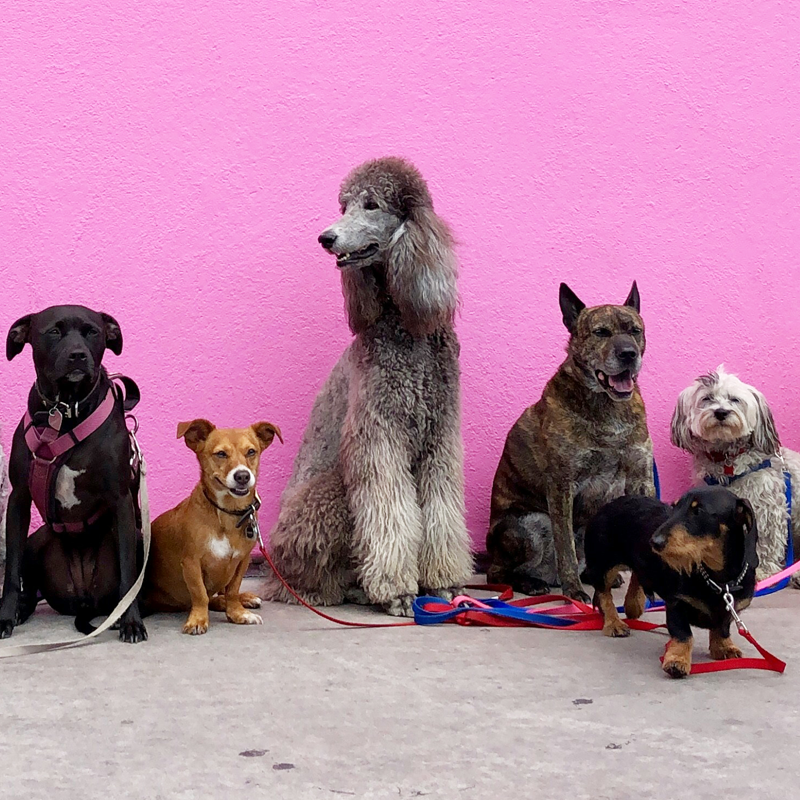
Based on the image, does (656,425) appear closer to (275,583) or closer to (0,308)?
(275,583)

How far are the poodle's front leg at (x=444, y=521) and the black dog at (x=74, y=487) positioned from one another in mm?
1053

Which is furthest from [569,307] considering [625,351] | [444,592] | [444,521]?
[444,592]

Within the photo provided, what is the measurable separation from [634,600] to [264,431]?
136cm

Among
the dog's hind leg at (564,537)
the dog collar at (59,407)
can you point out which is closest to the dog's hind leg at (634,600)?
the dog's hind leg at (564,537)

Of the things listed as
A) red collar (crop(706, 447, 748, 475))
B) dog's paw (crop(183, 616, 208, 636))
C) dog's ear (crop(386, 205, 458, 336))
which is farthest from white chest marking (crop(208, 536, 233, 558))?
red collar (crop(706, 447, 748, 475))

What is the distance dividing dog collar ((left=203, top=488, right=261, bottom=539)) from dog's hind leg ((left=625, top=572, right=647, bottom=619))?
124 cm

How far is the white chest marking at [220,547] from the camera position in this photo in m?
3.19

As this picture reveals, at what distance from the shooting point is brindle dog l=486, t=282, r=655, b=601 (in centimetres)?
355

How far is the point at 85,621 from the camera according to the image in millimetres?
3164

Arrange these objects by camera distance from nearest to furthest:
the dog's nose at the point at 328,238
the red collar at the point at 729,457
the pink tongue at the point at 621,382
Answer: the dog's nose at the point at 328,238 → the pink tongue at the point at 621,382 → the red collar at the point at 729,457

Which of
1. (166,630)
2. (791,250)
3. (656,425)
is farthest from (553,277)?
(166,630)

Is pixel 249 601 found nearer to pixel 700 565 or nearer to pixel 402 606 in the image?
pixel 402 606

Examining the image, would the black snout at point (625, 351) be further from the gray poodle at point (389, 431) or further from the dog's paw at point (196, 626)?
the dog's paw at point (196, 626)

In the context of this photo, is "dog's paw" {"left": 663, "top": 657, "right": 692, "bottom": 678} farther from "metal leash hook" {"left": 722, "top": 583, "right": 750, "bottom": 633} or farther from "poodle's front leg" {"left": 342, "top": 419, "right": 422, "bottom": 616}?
"poodle's front leg" {"left": 342, "top": 419, "right": 422, "bottom": 616}
